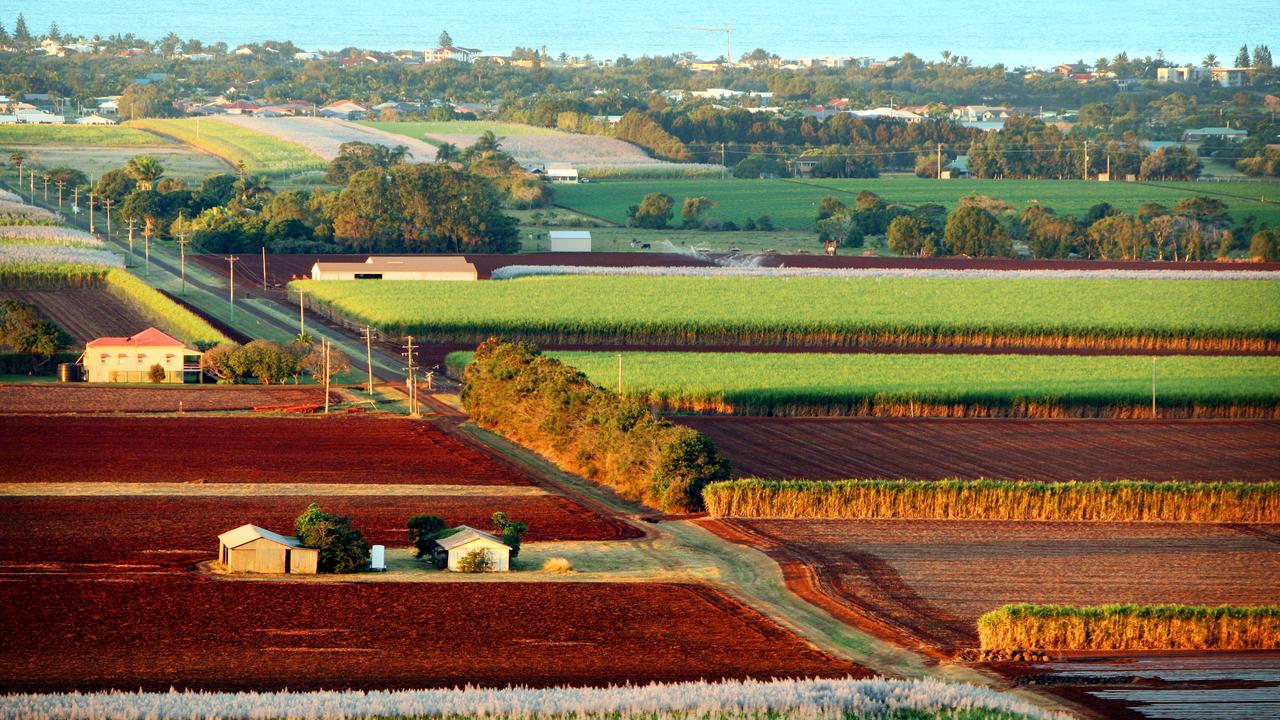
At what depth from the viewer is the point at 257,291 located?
103562 millimetres

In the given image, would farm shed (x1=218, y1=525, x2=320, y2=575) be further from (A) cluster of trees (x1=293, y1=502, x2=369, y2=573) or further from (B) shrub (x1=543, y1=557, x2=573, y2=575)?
(B) shrub (x1=543, y1=557, x2=573, y2=575)

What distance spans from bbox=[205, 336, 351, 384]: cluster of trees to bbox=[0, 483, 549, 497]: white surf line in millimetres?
21034

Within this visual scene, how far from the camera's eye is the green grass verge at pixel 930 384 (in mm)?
69812

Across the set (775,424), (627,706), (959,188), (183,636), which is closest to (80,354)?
(775,424)

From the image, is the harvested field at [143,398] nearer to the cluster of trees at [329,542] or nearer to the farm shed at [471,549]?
the cluster of trees at [329,542]

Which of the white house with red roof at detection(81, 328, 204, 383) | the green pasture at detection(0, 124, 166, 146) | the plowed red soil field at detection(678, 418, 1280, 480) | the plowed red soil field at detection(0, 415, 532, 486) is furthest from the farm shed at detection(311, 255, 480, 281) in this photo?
the green pasture at detection(0, 124, 166, 146)

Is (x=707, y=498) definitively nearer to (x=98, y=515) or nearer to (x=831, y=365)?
(x=98, y=515)

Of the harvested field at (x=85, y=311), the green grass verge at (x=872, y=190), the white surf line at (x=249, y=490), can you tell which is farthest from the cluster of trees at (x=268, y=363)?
the green grass verge at (x=872, y=190)

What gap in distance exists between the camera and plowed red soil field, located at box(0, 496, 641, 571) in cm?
4484

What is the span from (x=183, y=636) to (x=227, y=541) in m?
6.67

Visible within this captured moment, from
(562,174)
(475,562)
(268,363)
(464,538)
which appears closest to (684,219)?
(562,174)

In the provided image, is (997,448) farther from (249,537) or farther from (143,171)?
(143,171)

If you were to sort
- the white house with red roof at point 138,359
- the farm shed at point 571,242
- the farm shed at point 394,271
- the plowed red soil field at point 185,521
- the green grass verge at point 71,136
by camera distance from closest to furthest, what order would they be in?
the plowed red soil field at point 185,521, the white house with red roof at point 138,359, the farm shed at point 394,271, the farm shed at point 571,242, the green grass verge at point 71,136

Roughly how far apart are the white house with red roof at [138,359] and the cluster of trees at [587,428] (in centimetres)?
1349
